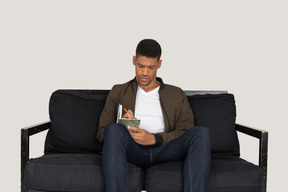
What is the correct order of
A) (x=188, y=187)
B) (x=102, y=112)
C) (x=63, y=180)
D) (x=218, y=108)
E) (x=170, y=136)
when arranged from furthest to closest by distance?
(x=218, y=108)
(x=102, y=112)
(x=170, y=136)
(x=63, y=180)
(x=188, y=187)

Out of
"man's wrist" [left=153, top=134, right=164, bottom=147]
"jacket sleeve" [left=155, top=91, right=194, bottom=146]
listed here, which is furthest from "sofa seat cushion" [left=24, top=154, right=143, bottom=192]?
"jacket sleeve" [left=155, top=91, right=194, bottom=146]

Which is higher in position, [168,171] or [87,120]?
[87,120]

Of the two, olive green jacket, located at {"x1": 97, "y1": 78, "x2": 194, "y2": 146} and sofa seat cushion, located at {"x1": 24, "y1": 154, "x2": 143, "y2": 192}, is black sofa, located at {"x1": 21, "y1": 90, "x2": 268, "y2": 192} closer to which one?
sofa seat cushion, located at {"x1": 24, "y1": 154, "x2": 143, "y2": 192}

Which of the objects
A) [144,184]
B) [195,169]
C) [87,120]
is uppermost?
[87,120]

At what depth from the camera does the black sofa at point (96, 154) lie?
9.76 ft

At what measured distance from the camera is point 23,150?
3254mm

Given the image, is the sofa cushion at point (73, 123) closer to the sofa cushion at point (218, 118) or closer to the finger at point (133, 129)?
the finger at point (133, 129)

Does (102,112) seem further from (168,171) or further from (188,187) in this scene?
(188,187)

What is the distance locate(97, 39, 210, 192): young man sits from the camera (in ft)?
9.13

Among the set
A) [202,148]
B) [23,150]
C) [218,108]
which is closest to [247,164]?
[202,148]

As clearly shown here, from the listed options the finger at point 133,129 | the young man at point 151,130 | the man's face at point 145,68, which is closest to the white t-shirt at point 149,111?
the young man at point 151,130

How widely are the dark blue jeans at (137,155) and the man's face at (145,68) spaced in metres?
0.67

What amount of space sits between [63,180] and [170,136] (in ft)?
3.25

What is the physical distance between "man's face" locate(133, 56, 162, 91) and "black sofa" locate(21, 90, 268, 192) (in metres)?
0.57
